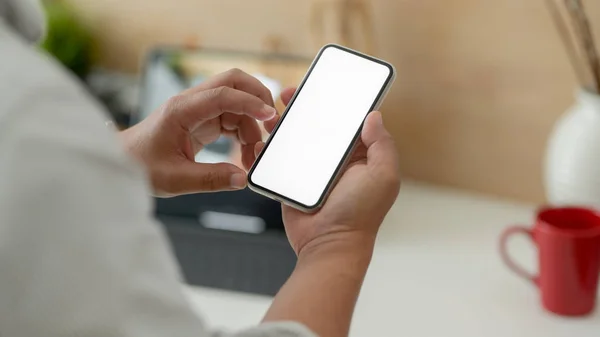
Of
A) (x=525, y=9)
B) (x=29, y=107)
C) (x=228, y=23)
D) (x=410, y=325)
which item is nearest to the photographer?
(x=29, y=107)

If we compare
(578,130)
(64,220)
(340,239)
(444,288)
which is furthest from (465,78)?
(64,220)

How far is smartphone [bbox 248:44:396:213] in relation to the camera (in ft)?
1.84

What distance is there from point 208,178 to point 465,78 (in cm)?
44

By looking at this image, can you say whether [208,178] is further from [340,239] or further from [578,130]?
[578,130]

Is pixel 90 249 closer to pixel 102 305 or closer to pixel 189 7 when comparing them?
pixel 102 305

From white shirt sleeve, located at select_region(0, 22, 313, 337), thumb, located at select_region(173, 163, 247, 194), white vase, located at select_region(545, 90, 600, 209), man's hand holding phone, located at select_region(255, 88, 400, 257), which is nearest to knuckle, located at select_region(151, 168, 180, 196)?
thumb, located at select_region(173, 163, 247, 194)

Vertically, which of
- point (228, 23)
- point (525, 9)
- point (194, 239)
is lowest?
point (194, 239)

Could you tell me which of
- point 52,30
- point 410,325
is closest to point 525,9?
point 410,325

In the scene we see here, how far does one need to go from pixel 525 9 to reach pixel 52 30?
64cm

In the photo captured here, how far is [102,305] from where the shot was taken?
27cm

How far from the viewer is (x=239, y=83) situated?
61 cm

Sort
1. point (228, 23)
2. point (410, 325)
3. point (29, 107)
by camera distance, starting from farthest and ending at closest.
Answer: point (228, 23), point (410, 325), point (29, 107)

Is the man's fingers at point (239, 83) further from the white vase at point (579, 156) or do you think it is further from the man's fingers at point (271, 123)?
the white vase at point (579, 156)

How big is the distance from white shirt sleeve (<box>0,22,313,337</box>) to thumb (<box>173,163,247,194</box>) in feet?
0.96
